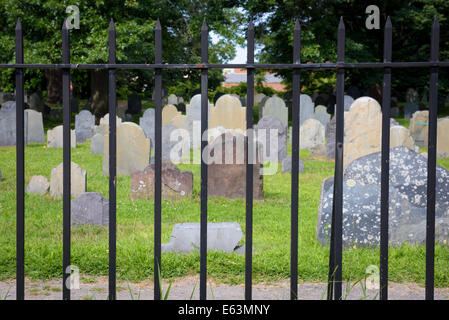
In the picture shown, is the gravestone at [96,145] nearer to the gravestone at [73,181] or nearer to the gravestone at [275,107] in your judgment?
the gravestone at [73,181]

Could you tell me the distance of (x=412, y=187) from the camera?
588cm

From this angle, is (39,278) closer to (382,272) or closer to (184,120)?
(382,272)

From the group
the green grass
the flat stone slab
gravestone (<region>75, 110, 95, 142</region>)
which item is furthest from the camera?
gravestone (<region>75, 110, 95, 142</region>)

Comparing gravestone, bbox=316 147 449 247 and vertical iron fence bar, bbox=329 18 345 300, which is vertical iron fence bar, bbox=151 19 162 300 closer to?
vertical iron fence bar, bbox=329 18 345 300

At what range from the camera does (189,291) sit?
459 cm

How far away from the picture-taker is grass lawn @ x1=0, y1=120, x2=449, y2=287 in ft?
16.6

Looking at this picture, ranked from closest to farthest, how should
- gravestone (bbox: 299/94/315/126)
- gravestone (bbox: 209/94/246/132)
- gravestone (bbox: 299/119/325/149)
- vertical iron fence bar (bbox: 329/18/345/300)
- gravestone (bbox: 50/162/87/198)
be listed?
vertical iron fence bar (bbox: 329/18/345/300), gravestone (bbox: 50/162/87/198), gravestone (bbox: 209/94/246/132), gravestone (bbox: 299/119/325/149), gravestone (bbox: 299/94/315/126)

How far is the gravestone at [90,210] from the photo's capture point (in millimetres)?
6840

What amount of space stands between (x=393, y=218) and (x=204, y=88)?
3.40m

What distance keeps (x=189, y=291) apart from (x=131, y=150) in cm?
647

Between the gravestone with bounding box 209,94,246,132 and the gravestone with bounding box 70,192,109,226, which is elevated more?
the gravestone with bounding box 209,94,246,132

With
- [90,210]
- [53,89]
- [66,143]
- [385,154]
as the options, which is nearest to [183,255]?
[90,210]

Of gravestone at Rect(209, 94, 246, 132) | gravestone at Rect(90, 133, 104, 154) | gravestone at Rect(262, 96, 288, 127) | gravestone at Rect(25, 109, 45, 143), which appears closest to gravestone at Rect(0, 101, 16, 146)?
gravestone at Rect(25, 109, 45, 143)

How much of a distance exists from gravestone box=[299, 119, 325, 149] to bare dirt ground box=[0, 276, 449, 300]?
33.3 ft
